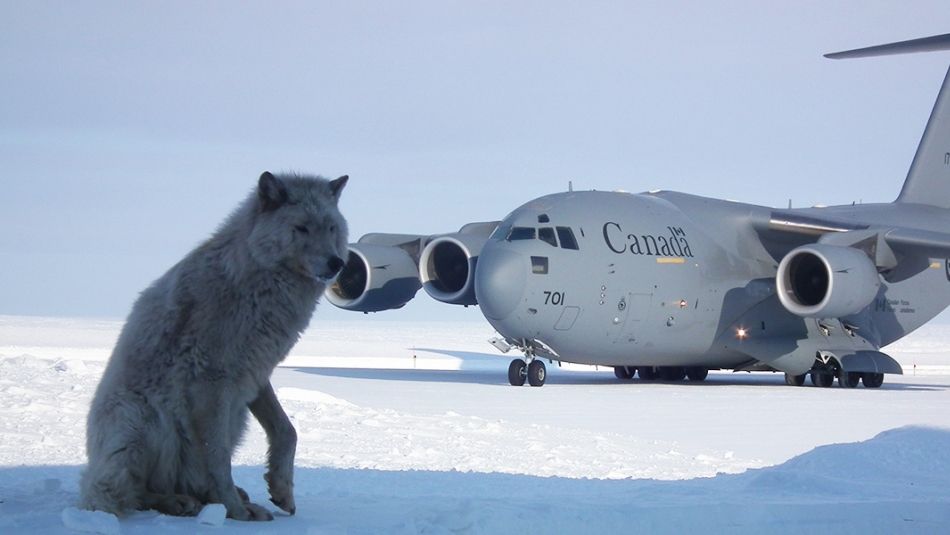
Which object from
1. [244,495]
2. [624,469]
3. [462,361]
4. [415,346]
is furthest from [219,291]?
[415,346]

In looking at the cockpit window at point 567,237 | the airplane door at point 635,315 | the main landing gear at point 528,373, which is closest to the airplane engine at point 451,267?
the main landing gear at point 528,373

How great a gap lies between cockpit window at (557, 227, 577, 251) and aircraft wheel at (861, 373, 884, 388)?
5.96 metres

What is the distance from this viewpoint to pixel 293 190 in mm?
4234

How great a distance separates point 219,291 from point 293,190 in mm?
434

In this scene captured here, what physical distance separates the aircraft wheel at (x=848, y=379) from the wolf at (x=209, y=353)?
54.2ft

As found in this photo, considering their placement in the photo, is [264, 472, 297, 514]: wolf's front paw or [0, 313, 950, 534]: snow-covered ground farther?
[264, 472, 297, 514]: wolf's front paw

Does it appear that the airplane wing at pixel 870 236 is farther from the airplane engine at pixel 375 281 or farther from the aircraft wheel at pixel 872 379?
the airplane engine at pixel 375 281

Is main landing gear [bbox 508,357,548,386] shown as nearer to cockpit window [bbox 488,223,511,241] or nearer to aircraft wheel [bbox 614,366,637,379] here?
cockpit window [bbox 488,223,511,241]

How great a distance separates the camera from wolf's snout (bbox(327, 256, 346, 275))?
4113 mm

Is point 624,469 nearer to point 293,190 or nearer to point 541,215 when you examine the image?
point 293,190

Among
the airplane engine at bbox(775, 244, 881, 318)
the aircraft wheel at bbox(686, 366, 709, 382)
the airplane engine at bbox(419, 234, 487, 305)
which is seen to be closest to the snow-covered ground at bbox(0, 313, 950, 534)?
the airplane engine at bbox(775, 244, 881, 318)

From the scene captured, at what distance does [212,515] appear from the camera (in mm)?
3896

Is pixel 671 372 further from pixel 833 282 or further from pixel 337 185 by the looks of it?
pixel 337 185

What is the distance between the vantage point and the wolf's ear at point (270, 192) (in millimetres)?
4172
